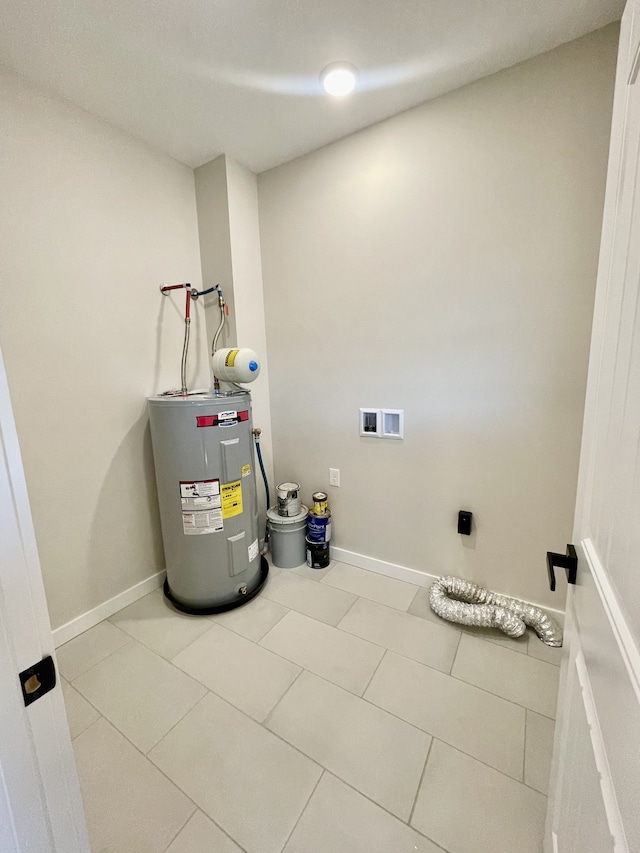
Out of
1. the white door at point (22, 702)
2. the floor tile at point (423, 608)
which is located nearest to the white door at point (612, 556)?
the white door at point (22, 702)

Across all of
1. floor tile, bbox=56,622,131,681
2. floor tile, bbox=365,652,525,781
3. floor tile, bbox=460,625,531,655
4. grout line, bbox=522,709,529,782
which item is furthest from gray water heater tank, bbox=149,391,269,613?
grout line, bbox=522,709,529,782

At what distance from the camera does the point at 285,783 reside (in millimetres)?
1050

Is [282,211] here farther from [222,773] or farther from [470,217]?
[222,773]

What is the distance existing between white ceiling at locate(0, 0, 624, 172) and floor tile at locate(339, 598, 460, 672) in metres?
2.57

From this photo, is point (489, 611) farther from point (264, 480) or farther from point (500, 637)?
point (264, 480)

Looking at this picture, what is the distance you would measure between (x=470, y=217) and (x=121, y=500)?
2.33 metres

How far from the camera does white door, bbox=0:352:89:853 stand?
45cm

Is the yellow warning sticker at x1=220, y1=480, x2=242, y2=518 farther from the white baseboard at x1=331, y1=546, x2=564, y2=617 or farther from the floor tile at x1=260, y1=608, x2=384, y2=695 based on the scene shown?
Answer: the white baseboard at x1=331, y1=546, x2=564, y2=617

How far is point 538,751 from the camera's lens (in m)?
1.12

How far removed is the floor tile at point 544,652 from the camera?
1.46 m

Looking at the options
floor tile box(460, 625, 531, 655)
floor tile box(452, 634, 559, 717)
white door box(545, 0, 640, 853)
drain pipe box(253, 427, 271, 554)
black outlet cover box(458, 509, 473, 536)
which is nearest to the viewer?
white door box(545, 0, 640, 853)

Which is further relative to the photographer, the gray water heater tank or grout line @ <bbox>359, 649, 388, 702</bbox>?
the gray water heater tank

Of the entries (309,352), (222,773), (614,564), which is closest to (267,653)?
(222,773)

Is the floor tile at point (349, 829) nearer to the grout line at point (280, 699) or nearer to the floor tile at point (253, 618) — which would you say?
the grout line at point (280, 699)
